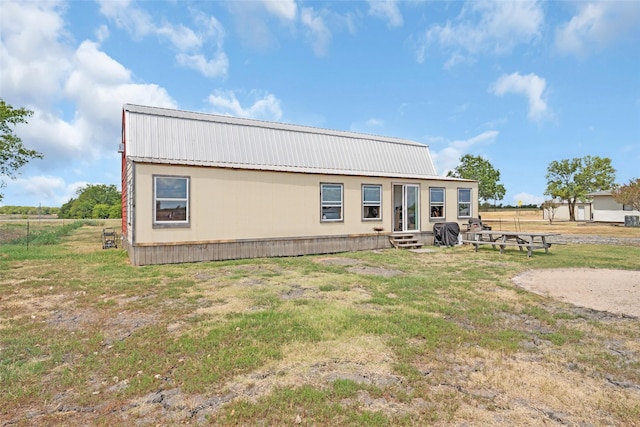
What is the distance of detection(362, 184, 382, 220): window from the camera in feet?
46.4

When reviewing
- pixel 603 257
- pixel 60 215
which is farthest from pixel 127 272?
pixel 60 215

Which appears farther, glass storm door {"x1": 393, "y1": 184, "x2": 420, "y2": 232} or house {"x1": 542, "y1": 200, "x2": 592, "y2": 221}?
house {"x1": 542, "y1": 200, "x2": 592, "y2": 221}

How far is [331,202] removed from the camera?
13.4m

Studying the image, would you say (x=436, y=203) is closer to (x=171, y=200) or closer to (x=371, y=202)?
(x=371, y=202)

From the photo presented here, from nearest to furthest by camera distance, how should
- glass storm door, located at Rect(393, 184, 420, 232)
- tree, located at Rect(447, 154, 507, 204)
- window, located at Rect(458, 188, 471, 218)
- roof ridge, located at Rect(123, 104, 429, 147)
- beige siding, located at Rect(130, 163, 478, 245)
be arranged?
beige siding, located at Rect(130, 163, 478, 245), roof ridge, located at Rect(123, 104, 429, 147), glass storm door, located at Rect(393, 184, 420, 232), window, located at Rect(458, 188, 471, 218), tree, located at Rect(447, 154, 507, 204)

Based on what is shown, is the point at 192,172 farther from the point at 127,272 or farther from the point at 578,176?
the point at 578,176

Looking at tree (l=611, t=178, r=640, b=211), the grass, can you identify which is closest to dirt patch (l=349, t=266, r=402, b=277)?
the grass

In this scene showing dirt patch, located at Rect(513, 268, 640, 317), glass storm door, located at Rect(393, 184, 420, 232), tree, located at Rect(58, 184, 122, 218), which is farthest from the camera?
tree, located at Rect(58, 184, 122, 218)

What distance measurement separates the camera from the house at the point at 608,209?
33.6m

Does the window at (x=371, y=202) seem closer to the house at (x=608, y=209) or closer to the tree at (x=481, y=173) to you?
the house at (x=608, y=209)

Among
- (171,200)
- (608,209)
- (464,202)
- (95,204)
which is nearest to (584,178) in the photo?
(608,209)

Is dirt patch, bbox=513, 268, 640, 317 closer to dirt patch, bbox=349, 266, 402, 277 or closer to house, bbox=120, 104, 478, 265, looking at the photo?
dirt patch, bbox=349, 266, 402, 277

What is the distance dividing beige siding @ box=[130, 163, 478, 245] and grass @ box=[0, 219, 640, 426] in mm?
3534

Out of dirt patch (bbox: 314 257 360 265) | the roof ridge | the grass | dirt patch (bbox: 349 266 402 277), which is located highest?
the roof ridge
